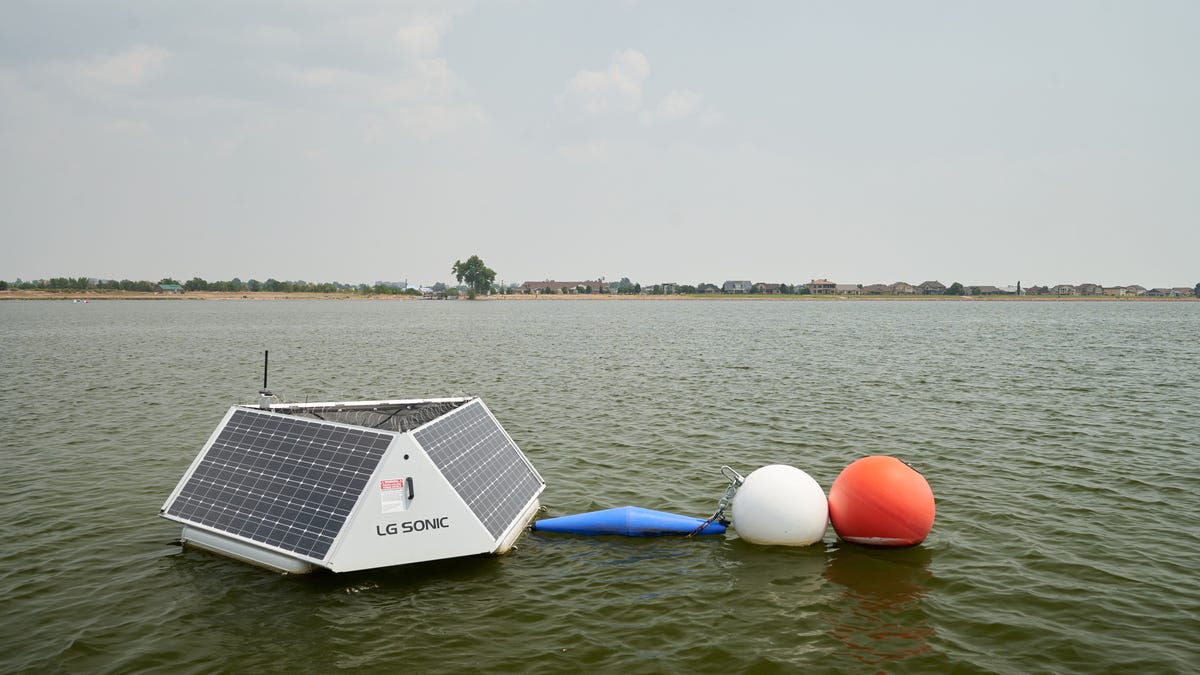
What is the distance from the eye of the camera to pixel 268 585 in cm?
1071

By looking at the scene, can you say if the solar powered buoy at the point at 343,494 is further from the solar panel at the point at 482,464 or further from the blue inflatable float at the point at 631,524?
the blue inflatable float at the point at 631,524

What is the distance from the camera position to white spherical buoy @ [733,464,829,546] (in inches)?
489

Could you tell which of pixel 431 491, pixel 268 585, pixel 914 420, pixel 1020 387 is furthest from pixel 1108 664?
pixel 1020 387

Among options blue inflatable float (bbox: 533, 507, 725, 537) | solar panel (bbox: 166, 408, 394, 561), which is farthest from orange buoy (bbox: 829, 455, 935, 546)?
solar panel (bbox: 166, 408, 394, 561)

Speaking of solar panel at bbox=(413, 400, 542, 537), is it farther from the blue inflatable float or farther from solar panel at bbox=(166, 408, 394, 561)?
solar panel at bbox=(166, 408, 394, 561)

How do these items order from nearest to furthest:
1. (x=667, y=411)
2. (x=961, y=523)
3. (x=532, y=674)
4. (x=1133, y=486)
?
(x=532, y=674)
(x=961, y=523)
(x=1133, y=486)
(x=667, y=411)

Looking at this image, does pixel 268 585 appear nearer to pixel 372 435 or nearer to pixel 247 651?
pixel 247 651

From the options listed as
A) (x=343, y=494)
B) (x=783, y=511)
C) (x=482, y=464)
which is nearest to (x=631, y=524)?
(x=783, y=511)

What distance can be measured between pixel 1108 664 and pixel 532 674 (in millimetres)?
7313

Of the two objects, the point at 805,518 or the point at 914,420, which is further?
the point at 914,420

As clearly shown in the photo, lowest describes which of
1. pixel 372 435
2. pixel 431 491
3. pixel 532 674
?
pixel 532 674

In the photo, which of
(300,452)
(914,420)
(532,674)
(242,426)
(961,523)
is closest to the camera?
(532,674)

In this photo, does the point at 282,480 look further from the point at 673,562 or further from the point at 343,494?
the point at 673,562

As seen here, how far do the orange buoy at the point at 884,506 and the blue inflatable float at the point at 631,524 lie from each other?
237cm
